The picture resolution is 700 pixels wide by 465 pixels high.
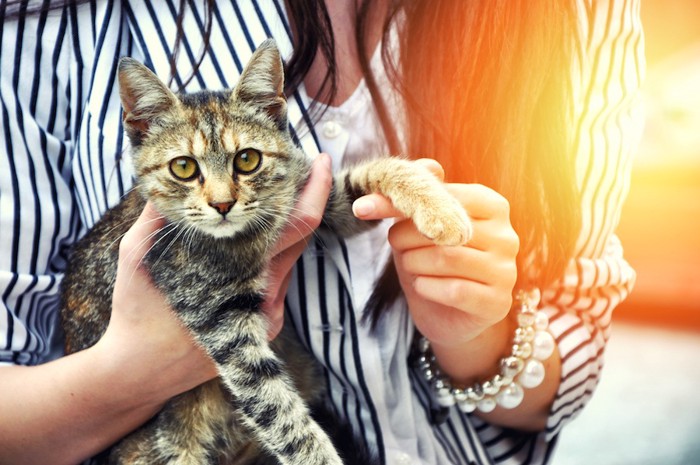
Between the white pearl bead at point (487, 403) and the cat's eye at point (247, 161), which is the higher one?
the cat's eye at point (247, 161)

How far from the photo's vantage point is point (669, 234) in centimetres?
112

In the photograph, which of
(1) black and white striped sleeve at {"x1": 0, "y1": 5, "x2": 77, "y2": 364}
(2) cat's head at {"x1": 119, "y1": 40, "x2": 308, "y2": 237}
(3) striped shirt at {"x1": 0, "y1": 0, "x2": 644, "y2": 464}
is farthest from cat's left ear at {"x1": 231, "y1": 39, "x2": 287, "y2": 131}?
(1) black and white striped sleeve at {"x1": 0, "y1": 5, "x2": 77, "y2": 364}

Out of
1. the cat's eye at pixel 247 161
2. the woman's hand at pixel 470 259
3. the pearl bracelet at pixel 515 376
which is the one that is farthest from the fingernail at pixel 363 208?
the pearl bracelet at pixel 515 376

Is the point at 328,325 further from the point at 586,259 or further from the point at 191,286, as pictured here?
the point at 586,259

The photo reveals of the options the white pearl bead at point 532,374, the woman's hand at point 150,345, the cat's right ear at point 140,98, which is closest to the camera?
the cat's right ear at point 140,98

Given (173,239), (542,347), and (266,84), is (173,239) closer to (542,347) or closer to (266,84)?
(266,84)

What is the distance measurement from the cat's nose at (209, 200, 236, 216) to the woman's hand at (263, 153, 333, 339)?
0.09 meters

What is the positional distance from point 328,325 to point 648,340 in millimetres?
828

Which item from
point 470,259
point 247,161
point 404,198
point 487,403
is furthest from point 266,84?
point 487,403

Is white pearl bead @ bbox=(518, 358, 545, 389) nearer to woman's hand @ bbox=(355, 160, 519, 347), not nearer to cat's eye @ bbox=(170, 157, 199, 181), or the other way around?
woman's hand @ bbox=(355, 160, 519, 347)

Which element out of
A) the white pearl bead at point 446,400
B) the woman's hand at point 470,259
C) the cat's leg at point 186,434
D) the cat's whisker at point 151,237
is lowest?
the white pearl bead at point 446,400

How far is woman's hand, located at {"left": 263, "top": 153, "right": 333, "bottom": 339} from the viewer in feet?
2.46

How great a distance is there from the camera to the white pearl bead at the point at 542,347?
92 centimetres

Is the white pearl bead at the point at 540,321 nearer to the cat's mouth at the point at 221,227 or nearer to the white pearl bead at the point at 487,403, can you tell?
the white pearl bead at the point at 487,403
